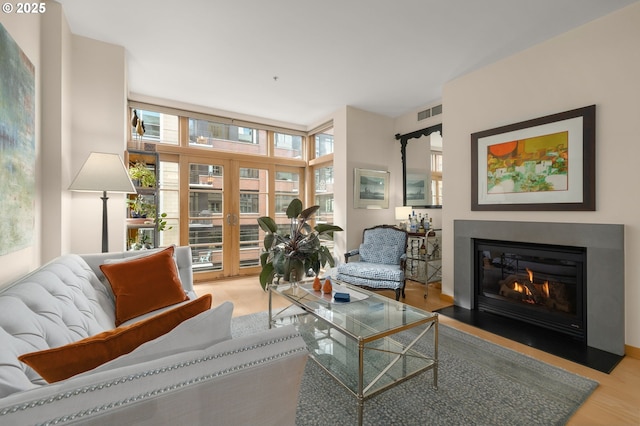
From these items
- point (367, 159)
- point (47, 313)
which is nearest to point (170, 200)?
point (367, 159)

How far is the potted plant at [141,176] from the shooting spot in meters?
3.23

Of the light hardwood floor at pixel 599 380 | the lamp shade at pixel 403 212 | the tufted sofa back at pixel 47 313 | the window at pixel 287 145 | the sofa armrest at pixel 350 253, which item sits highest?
the window at pixel 287 145

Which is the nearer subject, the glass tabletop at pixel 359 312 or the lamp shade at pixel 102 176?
the glass tabletop at pixel 359 312

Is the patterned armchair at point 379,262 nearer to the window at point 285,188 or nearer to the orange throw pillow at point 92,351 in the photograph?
the window at point 285,188

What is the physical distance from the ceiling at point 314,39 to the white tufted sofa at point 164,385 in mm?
2401

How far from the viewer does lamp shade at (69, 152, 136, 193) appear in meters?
2.13

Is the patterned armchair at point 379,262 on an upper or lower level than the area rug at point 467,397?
upper

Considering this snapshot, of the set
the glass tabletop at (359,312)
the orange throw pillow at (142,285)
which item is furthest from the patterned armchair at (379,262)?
the orange throw pillow at (142,285)

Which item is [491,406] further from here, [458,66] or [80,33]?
[80,33]

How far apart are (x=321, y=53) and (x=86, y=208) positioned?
2.72 metres

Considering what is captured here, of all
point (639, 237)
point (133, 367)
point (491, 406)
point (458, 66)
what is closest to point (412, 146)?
point (458, 66)

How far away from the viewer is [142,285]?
5.92 feet

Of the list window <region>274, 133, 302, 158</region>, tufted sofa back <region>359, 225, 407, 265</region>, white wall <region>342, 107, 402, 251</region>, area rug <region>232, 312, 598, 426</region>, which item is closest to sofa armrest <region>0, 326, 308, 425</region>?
area rug <region>232, 312, 598, 426</region>

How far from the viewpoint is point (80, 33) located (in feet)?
8.52
